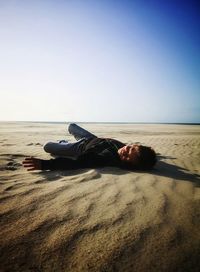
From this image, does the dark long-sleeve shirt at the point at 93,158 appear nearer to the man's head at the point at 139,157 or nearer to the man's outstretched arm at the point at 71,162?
the man's outstretched arm at the point at 71,162

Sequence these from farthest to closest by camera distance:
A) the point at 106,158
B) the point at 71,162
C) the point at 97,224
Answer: the point at 106,158
the point at 71,162
the point at 97,224

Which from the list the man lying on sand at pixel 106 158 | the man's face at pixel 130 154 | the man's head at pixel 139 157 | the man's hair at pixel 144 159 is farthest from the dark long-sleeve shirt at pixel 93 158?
the man's hair at pixel 144 159

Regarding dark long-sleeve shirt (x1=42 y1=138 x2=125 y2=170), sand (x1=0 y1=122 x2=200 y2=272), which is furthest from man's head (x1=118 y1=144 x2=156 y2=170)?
sand (x1=0 y1=122 x2=200 y2=272)

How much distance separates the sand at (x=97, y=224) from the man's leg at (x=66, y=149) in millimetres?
1635

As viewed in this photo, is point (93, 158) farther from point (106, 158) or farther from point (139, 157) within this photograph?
point (139, 157)

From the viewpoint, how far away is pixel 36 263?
4.96 feet

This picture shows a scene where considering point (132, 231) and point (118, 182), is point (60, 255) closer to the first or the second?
point (132, 231)

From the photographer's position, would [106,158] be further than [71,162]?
Yes

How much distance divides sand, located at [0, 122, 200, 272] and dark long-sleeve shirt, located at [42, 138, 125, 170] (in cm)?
29

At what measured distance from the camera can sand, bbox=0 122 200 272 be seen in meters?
1.56

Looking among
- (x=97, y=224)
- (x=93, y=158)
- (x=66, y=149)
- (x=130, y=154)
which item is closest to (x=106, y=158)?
(x=93, y=158)

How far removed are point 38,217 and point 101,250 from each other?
81 cm

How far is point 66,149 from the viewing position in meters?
5.23

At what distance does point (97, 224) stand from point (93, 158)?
84.5 inches
